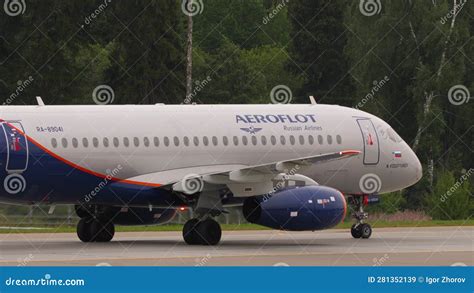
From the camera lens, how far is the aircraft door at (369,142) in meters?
35.3

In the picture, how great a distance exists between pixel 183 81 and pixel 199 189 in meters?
29.3

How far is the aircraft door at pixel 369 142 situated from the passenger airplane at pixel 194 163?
27mm

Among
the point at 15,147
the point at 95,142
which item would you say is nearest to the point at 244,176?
the point at 95,142

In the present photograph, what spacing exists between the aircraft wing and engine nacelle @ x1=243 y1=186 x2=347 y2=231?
0.47 metres

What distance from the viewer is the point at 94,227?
111 feet

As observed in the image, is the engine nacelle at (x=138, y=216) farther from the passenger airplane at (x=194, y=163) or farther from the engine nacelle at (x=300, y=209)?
the engine nacelle at (x=300, y=209)

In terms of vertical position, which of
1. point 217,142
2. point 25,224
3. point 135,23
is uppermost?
point 217,142

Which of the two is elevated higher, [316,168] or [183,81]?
[316,168]

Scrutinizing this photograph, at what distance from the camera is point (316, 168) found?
34594 millimetres

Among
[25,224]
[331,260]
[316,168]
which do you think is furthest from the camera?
[25,224]

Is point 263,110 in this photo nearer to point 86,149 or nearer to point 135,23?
point 86,149

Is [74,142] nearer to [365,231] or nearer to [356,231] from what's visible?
[356,231]

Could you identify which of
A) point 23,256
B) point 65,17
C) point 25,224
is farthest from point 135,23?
point 23,256

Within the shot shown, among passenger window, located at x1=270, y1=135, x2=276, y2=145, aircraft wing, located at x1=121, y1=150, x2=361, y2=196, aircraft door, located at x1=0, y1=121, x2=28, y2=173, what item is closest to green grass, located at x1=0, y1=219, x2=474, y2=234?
passenger window, located at x1=270, y1=135, x2=276, y2=145
